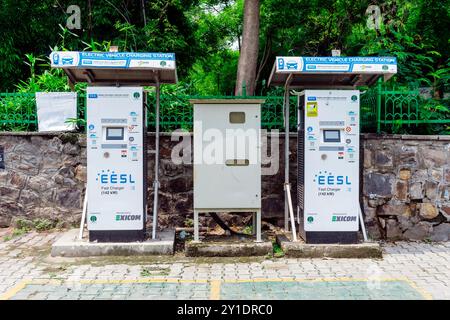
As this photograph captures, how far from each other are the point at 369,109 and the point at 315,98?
1829 mm

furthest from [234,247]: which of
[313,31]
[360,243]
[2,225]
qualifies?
[313,31]

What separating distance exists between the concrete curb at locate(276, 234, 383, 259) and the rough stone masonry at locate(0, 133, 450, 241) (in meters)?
1.11

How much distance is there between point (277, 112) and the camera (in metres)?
7.87

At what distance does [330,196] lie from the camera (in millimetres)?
6547

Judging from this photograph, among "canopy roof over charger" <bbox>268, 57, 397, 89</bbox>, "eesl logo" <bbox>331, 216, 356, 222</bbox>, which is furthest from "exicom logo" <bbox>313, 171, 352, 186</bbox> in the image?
"canopy roof over charger" <bbox>268, 57, 397, 89</bbox>

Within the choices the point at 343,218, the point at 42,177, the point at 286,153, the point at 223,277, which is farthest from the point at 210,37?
the point at 223,277

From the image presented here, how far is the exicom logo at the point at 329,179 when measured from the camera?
6.55m

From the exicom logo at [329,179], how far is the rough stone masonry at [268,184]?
3.28ft

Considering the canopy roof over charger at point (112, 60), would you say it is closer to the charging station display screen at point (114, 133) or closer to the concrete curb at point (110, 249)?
the charging station display screen at point (114, 133)

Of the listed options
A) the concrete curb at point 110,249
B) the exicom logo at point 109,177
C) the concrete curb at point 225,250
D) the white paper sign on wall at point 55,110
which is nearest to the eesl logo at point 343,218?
the concrete curb at point 225,250

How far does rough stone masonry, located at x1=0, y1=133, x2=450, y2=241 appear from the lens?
24.3 feet

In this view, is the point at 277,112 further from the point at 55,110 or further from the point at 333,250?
the point at 55,110

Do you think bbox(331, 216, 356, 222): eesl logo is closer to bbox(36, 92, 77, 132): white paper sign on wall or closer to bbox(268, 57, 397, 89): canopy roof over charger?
bbox(268, 57, 397, 89): canopy roof over charger

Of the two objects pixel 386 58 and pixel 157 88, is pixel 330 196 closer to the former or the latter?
pixel 386 58
